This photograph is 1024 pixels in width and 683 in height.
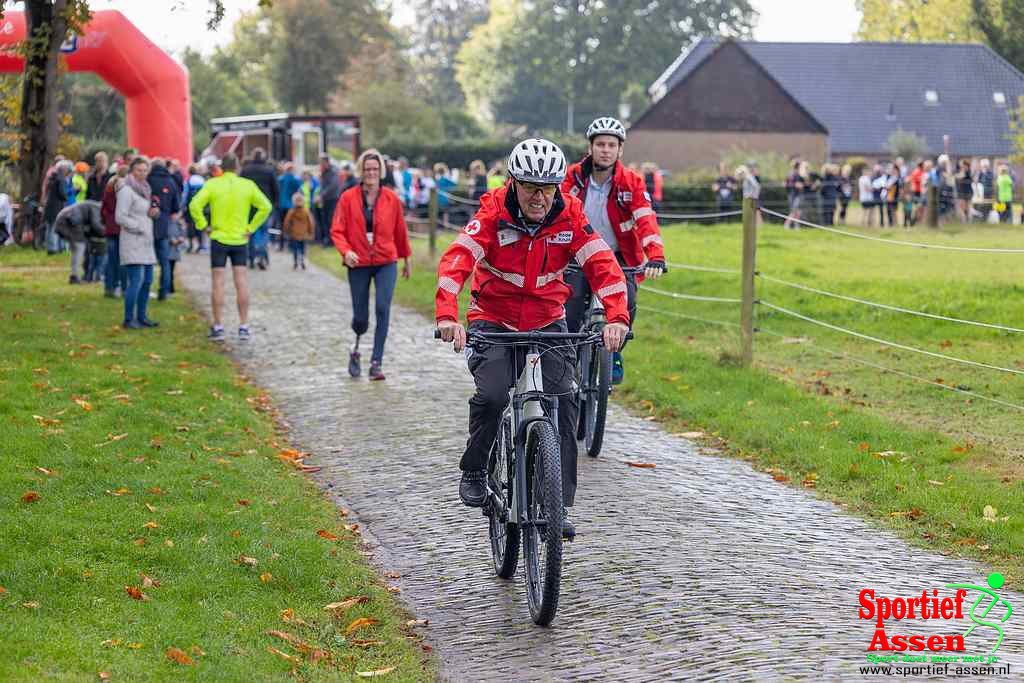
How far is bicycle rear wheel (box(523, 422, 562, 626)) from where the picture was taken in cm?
599

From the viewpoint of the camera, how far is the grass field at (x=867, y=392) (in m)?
8.54

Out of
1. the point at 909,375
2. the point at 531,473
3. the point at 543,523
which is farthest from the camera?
the point at 909,375

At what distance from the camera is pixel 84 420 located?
10.5 m

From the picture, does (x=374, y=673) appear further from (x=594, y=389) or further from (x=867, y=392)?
(x=867, y=392)

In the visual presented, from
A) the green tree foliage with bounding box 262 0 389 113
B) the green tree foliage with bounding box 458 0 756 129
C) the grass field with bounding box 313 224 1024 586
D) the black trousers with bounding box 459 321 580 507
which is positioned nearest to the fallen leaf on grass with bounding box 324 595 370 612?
the black trousers with bounding box 459 321 580 507

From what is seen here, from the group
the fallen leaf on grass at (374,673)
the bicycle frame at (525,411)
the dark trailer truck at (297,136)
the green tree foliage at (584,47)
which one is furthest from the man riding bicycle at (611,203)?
the green tree foliage at (584,47)

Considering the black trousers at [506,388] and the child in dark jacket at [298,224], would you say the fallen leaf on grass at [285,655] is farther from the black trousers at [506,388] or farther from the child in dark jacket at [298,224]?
the child in dark jacket at [298,224]

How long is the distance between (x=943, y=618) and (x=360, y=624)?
8.17ft

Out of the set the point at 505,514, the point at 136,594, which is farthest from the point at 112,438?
the point at 505,514

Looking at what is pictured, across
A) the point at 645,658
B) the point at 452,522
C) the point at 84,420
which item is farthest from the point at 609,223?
the point at 645,658

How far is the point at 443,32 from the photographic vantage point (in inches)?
5295

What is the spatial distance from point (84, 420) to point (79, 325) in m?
6.53

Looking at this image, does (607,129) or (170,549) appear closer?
(170,549)

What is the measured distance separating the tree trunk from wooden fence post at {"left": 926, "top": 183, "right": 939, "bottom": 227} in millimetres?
19355
